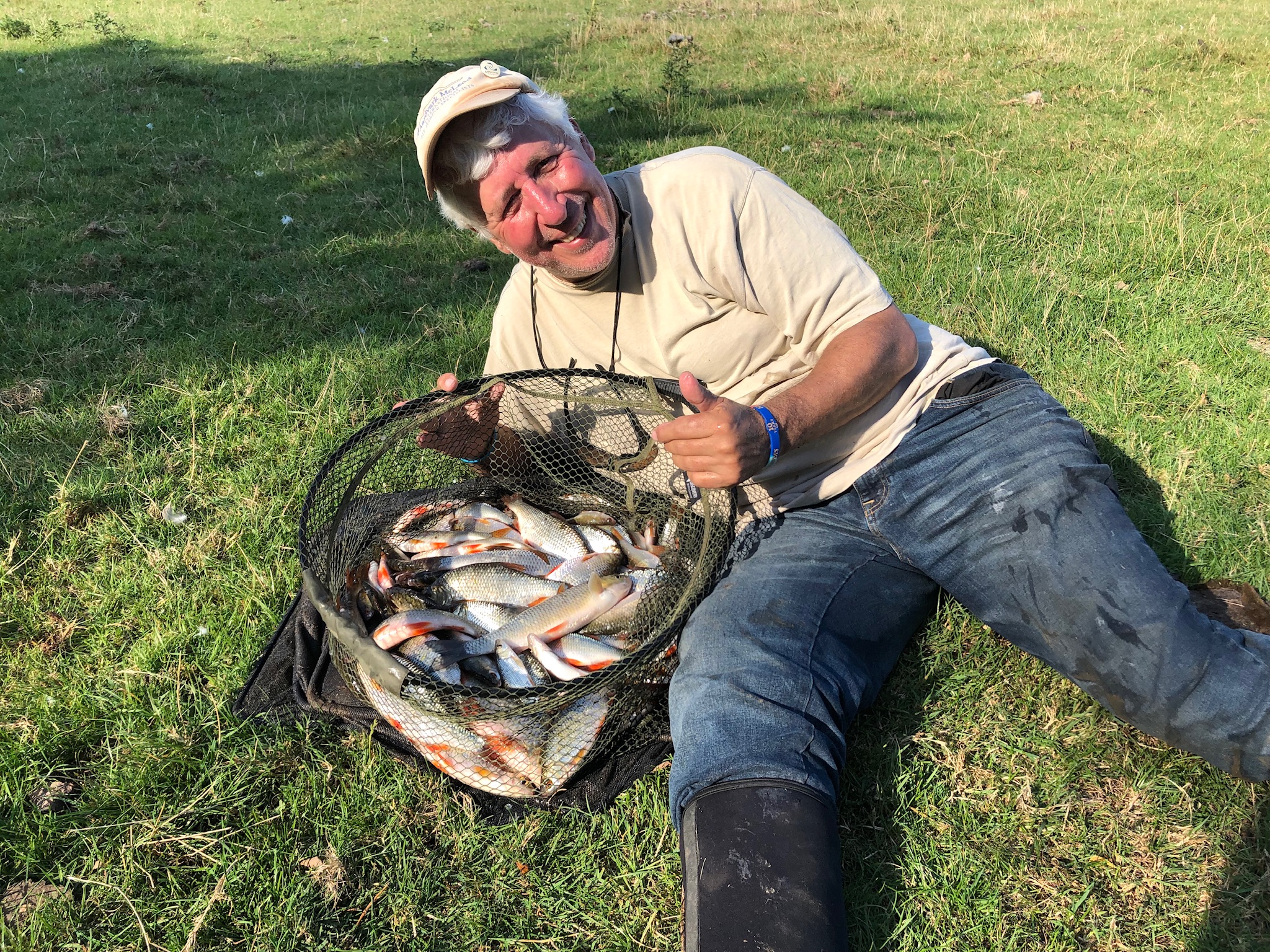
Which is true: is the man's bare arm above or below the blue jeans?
above

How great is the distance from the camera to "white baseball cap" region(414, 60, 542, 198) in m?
2.09

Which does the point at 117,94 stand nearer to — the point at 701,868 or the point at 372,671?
the point at 372,671

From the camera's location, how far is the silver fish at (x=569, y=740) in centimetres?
228

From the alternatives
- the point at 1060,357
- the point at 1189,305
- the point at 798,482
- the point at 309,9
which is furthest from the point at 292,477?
the point at 309,9

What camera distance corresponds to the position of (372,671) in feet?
6.77

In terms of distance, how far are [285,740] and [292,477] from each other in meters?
1.40

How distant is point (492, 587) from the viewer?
2707 mm

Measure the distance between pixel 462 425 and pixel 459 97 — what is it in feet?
3.51

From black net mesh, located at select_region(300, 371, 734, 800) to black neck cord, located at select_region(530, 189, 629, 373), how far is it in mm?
92

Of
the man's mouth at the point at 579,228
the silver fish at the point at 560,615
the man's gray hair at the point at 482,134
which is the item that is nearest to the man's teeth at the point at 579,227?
the man's mouth at the point at 579,228

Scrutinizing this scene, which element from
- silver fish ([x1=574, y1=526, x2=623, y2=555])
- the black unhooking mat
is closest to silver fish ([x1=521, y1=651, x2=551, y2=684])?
the black unhooking mat

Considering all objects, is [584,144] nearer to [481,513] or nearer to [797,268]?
[797,268]

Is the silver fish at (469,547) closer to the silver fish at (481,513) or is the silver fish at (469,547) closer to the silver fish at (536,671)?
the silver fish at (481,513)

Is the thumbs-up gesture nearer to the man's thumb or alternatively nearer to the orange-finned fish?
the man's thumb
